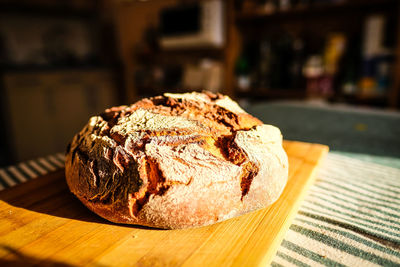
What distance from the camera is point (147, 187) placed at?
45cm

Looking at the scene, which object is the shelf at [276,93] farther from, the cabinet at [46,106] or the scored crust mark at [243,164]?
the cabinet at [46,106]

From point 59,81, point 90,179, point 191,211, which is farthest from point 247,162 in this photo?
point 59,81

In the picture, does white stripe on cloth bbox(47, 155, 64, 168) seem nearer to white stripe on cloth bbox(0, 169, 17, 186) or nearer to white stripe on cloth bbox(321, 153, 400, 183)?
white stripe on cloth bbox(0, 169, 17, 186)

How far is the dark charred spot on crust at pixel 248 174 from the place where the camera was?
49 centimetres

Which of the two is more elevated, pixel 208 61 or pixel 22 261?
pixel 208 61

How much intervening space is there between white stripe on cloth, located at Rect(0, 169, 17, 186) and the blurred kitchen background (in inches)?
37.8

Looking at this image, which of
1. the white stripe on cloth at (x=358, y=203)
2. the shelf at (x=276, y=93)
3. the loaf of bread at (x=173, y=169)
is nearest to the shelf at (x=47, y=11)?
the shelf at (x=276, y=93)

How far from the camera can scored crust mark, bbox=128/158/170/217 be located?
1.46 feet

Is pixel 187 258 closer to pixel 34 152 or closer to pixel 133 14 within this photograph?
pixel 34 152

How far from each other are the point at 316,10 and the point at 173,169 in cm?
210

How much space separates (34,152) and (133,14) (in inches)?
80.7

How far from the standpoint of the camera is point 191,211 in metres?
0.45

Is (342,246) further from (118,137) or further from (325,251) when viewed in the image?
(118,137)

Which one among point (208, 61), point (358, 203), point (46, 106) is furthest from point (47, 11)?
point (358, 203)
